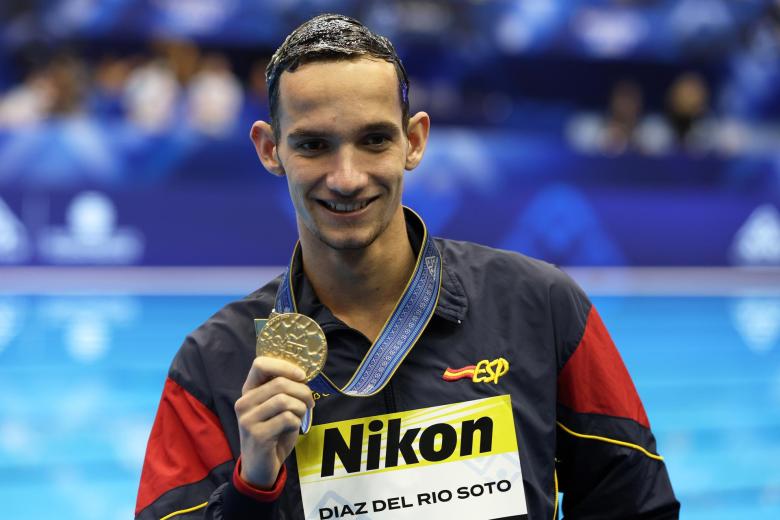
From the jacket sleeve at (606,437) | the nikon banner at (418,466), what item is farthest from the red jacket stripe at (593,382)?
the nikon banner at (418,466)

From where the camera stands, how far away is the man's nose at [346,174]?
63.6 inches

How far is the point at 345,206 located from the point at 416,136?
21 centimetres

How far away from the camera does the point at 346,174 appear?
5.30 feet

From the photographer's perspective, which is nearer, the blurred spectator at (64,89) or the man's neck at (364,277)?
the man's neck at (364,277)

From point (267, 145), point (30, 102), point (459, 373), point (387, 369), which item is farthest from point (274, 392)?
point (30, 102)

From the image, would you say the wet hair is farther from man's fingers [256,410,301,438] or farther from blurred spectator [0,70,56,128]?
blurred spectator [0,70,56,128]

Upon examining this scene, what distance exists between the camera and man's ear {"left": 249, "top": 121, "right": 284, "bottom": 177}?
178cm

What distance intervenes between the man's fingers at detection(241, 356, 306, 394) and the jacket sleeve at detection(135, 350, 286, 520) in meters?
0.24

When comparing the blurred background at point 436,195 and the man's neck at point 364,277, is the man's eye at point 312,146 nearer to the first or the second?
the man's neck at point 364,277

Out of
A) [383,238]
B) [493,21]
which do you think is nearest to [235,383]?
[383,238]

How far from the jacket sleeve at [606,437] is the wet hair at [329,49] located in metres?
0.48

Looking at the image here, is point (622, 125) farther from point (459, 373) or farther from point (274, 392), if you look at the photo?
point (274, 392)

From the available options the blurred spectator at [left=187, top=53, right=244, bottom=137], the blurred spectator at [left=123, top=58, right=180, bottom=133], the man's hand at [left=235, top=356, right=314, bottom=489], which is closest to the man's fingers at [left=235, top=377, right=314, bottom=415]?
the man's hand at [left=235, top=356, right=314, bottom=489]

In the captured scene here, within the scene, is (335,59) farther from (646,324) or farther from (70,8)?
(70,8)
